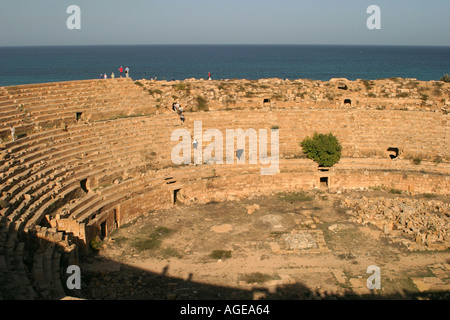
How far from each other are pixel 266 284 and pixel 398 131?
16831 millimetres

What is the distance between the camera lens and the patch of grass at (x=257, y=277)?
54.3 feet

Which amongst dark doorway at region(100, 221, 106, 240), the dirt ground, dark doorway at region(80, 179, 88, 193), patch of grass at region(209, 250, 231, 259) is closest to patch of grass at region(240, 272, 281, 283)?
the dirt ground

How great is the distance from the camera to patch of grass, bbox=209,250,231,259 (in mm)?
18234

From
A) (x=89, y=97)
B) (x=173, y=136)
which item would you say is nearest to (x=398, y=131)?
(x=173, y=136)

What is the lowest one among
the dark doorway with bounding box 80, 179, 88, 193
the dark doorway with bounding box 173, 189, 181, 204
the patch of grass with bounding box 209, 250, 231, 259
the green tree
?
the patch of grass with bounding box 209, 250, 231, 259

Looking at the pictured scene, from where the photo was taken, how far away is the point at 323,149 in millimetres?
26453

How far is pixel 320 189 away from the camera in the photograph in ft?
84.9

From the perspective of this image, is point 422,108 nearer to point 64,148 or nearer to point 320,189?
point 320,189

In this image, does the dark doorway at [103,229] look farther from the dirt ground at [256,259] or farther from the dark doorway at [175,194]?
the dark doorway at [175,194]

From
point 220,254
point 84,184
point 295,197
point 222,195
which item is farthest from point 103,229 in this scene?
point 295,197

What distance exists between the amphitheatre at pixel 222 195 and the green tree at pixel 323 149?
1.95ft

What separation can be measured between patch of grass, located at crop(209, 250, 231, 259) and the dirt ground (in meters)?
0.04

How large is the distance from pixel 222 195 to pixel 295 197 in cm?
419

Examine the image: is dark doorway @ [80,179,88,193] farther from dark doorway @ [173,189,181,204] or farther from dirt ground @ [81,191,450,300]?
dark doorway @ [173,189,181,204]
